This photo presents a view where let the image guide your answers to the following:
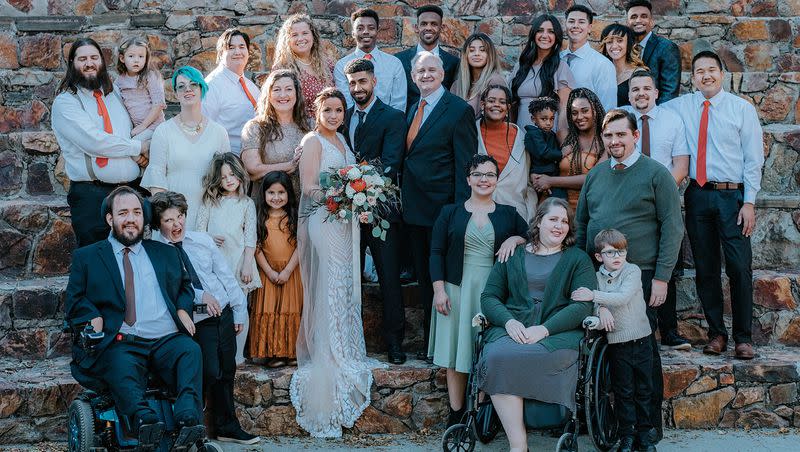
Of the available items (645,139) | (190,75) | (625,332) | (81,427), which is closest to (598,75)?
(645,139)

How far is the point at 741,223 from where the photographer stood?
6707mm

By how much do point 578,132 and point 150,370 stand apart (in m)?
3.09

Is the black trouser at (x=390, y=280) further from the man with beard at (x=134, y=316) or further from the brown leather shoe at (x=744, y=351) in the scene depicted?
the brown leather shoe at (x=744, y=351)

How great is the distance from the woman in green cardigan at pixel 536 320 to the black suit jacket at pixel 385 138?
1.02 metres

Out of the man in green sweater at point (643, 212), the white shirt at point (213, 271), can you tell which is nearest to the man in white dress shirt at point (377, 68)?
the white shirt at point (213, 271)

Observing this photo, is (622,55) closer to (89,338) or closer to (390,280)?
(390,280)

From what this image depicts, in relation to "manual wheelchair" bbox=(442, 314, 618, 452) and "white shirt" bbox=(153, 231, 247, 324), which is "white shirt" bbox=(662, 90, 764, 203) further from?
"white shirt" bbox=(153, 231, 247, 324)

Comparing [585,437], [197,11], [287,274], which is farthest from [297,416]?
[197,11]

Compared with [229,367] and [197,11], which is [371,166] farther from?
[197,11]

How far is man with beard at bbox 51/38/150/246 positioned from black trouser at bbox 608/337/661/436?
3241mm

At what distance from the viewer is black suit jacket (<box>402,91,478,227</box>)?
6535 millimetres

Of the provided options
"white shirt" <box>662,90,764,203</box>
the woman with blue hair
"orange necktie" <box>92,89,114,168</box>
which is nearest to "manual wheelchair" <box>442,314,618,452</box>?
"white shirt" <box>662,90,764,203</box>

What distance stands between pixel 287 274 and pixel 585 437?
2.11 m

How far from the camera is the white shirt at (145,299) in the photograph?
224 inches
